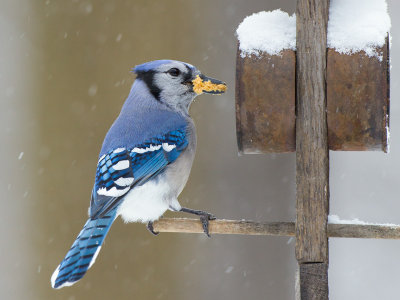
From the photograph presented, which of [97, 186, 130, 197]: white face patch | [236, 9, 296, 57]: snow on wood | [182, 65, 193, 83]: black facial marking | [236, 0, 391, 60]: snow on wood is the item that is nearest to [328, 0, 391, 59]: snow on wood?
[236, 0, 391, 60]: snow on wood

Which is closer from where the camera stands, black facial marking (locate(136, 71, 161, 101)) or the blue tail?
the blue tail

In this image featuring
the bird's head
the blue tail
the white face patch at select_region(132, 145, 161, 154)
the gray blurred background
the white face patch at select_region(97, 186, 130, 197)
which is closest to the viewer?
the blue tail

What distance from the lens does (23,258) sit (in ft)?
12.2

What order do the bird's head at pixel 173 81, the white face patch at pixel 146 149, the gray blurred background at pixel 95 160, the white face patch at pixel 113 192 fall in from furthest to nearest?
the gray blurred background at pixel 95 160 → the bird's head at pixel 173 81 → the white face patch at pixel 146 149 → the white face patch at pixel 113 192

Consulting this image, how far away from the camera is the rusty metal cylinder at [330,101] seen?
191cm

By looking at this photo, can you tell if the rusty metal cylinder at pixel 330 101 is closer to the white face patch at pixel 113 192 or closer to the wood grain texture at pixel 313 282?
the wood grain texture at pixel 313 282

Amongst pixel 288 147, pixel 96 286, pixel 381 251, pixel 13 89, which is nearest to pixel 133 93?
pixel 288 147

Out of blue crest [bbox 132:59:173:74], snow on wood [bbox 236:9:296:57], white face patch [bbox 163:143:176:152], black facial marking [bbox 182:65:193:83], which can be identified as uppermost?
snow on wood [bbox 236:9:296:57]

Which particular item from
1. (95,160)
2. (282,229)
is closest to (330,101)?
(282,229)

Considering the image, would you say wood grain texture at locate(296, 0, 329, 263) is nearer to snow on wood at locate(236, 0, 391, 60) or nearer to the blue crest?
snow on wood at locate(236, 0, 391, 60)

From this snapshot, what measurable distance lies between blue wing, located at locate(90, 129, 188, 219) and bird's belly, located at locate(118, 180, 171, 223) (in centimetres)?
6

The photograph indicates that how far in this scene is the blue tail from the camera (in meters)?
2.01

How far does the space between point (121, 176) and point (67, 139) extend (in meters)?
1.36

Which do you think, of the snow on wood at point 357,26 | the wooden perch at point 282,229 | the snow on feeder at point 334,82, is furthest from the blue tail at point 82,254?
the snow on wood at point 357,26
